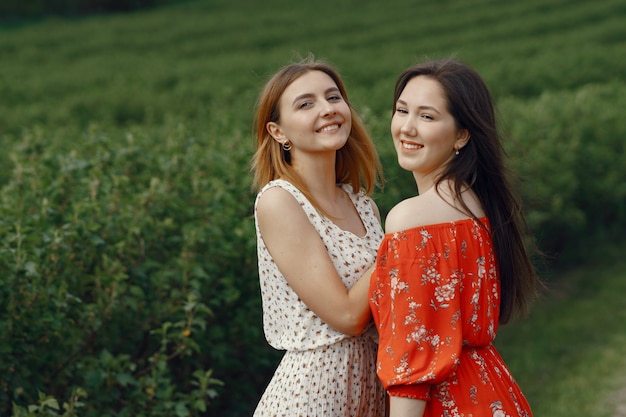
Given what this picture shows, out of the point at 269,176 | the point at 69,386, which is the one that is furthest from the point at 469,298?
the point at 69,386

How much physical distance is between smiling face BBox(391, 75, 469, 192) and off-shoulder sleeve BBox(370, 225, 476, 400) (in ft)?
0.78

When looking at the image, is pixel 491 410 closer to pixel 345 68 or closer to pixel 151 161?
pixel 151 161

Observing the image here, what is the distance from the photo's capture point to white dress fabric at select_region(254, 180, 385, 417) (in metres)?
2.58

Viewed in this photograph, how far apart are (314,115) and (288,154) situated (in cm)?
20

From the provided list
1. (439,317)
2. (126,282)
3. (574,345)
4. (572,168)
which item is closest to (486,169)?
(439,317)

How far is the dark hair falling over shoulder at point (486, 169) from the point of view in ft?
7.97

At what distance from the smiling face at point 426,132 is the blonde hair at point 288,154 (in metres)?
0.37

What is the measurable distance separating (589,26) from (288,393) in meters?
20.5

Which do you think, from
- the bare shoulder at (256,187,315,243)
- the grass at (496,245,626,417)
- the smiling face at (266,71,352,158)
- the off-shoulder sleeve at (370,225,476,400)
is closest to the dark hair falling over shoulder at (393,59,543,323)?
the off-shoulder sleeve at (370,225,476,400)

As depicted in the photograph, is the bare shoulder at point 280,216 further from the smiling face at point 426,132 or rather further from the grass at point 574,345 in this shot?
the grass at point 574,345

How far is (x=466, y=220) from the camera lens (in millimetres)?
2357

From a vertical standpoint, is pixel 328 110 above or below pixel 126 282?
above

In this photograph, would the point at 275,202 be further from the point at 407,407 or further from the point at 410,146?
the point at 407,407

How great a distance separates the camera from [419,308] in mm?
2244
